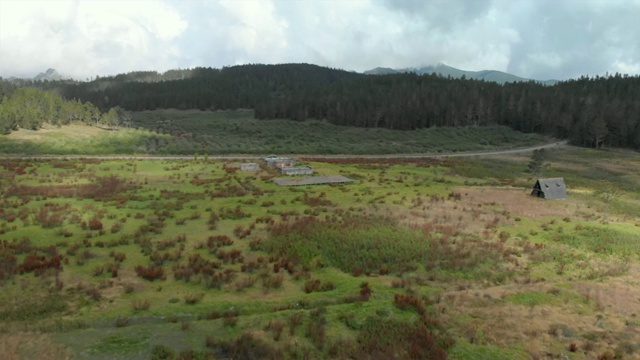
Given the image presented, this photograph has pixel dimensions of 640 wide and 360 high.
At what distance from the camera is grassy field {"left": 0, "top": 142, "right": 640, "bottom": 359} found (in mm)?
15453

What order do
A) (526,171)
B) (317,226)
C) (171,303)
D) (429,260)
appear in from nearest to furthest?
1. (171,303)
2. (429,260)
3. (317,226)
4. (526,171)

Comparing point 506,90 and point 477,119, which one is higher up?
point 506,90

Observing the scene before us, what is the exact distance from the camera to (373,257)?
24984 millimetres

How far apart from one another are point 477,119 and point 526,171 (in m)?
79.5

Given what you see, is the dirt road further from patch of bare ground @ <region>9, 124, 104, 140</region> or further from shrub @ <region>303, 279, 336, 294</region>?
shrub @ <region>303, 279, 336, 294</region>

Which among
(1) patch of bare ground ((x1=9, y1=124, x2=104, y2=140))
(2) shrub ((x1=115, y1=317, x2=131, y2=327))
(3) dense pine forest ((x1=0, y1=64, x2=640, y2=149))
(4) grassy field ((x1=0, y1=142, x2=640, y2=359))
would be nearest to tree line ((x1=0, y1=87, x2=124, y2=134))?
(1) patch of bare ground ((x1=9, y1=124, x2=104, y2=140))

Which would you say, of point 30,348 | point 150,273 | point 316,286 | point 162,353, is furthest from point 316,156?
point 30,348

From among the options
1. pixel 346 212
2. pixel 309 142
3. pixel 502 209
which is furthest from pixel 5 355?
pixel 309 142

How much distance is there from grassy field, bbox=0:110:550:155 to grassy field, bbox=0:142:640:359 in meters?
46.5

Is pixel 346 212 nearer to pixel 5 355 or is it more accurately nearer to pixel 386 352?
pixel 386 352

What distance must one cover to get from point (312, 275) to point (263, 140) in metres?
A: 94.8

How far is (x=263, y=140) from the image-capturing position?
4515 inches

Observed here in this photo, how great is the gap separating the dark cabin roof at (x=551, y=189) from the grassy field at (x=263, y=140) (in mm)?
51459

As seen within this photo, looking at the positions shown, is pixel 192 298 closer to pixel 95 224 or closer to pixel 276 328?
pixel 276 328
